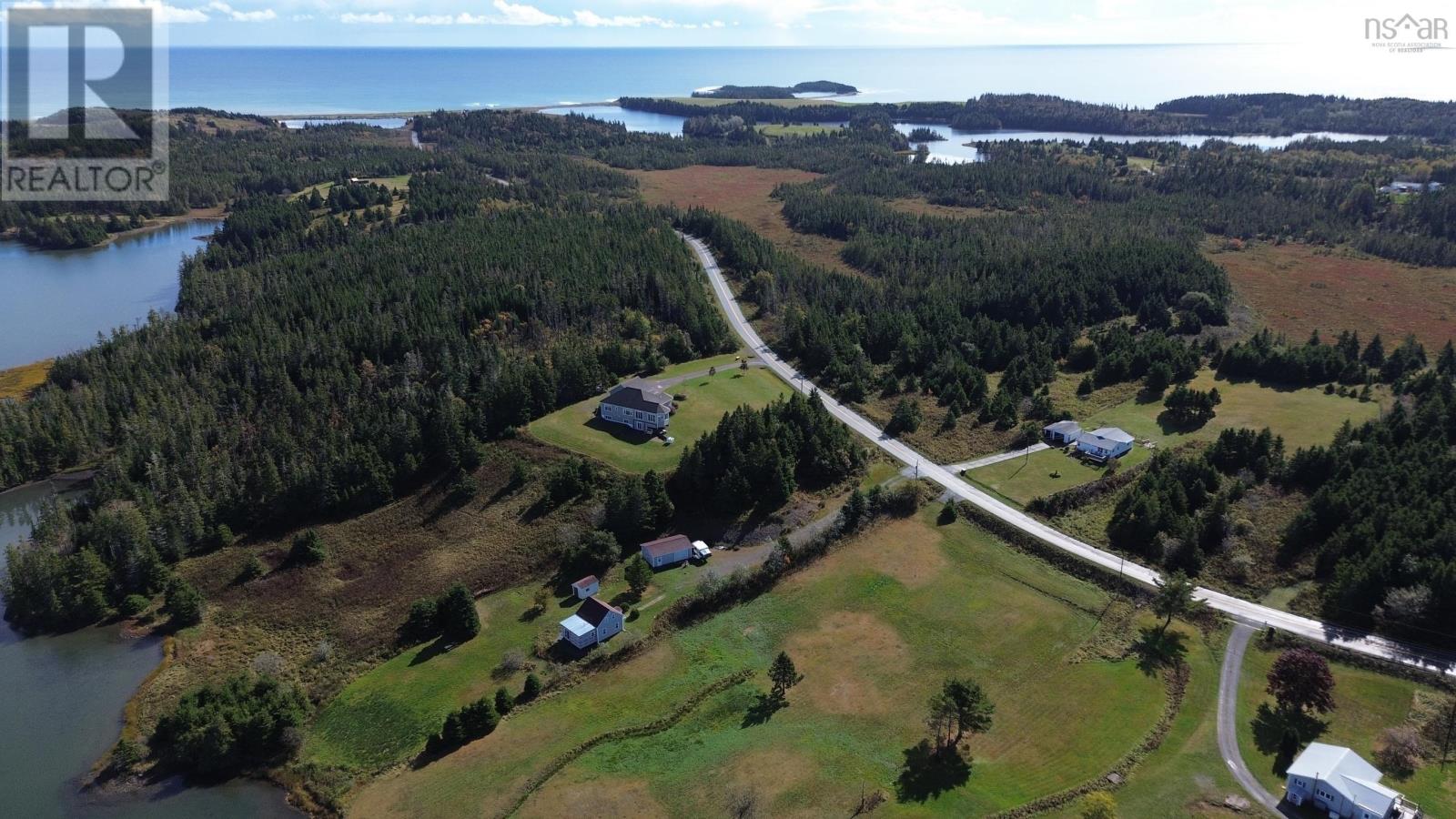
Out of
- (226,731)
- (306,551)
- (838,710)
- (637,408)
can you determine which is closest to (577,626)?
(838,710)

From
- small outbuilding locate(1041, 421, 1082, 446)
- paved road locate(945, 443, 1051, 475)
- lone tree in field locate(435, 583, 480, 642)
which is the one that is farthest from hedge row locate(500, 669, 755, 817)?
small outbuilding locate(1041, 421, 1082, 446)

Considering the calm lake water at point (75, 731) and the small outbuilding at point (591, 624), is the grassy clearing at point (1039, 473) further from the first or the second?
the calm lake water at point (75, 731)

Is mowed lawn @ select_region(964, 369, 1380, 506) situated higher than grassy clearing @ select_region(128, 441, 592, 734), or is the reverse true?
mowed lawn @ select_region(964, 369, 1380, 506)

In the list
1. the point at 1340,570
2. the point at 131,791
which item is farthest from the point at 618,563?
the point at 1340,570

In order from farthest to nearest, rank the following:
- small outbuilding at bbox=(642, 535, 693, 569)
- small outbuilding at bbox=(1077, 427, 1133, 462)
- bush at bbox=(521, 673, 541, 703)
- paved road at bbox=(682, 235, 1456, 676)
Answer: small outbuilding at bbox=(1077, 427, 1133, 462), small outbuilding at bbox=(642, 535, 693, 569), bush at bbox=(521, 673, 541, 703), paved road at bbox=(682, 235, 1456, 676)

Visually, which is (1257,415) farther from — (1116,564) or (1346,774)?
(1346,774)

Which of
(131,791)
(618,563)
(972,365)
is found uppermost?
(972,365)

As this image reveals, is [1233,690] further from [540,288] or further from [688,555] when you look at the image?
[540,288]

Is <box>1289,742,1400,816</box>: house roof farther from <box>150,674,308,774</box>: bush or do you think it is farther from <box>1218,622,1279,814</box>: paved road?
<box>150,674,308,774</box>: bush
